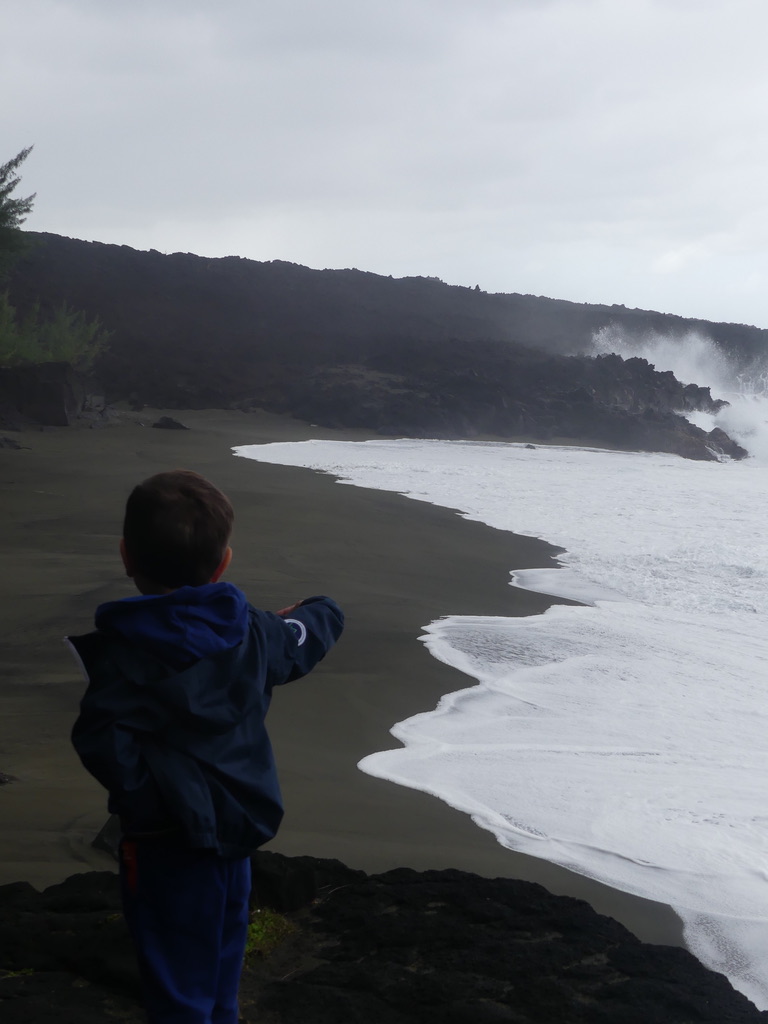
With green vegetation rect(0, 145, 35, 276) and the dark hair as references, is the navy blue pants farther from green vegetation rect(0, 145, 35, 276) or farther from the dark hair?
green vegetation rect(0, 145, 35, 276)

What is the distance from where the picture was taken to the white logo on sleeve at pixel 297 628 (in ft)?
6.64

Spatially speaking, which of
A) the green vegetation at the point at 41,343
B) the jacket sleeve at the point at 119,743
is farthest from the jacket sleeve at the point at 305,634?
the green vegetation at the point at 41,343

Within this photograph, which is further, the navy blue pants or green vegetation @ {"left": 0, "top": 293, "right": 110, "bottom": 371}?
green vegetation @ {"left": 0, "top": 293, "right": 110, "bottom": 371}

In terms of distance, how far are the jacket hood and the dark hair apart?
0.19 ft

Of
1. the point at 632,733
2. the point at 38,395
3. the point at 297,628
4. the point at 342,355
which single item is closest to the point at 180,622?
the point at 297,628

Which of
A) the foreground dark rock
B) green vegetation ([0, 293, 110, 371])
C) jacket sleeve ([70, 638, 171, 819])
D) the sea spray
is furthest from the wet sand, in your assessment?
the sea spray

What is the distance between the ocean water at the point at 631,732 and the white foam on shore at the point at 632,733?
1 cm

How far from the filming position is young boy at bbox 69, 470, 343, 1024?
176 centimetres

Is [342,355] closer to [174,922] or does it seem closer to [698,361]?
[698,361]

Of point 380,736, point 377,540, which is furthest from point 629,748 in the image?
point 377,540

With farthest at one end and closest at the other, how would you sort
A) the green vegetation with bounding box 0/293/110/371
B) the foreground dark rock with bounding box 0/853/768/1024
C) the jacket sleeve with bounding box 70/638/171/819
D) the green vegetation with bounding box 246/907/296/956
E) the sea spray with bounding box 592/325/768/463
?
the sea spray with bounding box 592/325/768/463
the green vegetation with bounding box 0/293/110/371
the green vegetation with bounding box 246/907/296/956
the foreground dark rock with bounding box 0/853/768/1024
the jacket sleeve with bounding box 70/638/171/819

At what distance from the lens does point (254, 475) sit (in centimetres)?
1545

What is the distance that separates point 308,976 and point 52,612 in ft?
13.9

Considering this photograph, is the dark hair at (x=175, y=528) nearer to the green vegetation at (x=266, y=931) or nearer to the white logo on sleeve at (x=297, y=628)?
the white logo on sleeve at (x=297, y=628)
